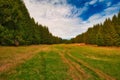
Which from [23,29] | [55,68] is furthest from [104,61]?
[23,29]

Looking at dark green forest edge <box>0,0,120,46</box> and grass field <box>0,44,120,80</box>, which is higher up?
dark green forest edge <box>0,0,120,46</box>

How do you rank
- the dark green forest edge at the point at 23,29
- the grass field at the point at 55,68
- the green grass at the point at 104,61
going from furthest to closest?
1. the dark green forest edge at the point at 23,29
2. the green grass at the point at 104,61
3. the grass field at the point at 55,68

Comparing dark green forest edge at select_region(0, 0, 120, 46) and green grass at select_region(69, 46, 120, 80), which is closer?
green grass at select_region(69, 46, 120, 80)

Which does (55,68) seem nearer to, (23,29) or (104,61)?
(104,61)

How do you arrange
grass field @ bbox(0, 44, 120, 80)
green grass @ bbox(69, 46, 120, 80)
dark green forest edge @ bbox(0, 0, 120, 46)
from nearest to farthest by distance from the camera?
grass field @ bbox(0, 44, 120, 80) < green grass @ bbox(69, 46, 120, 80) < dark green forest edge @ bbox(0, 0, 120, 46)

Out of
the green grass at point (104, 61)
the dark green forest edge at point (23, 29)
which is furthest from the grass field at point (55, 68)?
the dark green forest edge at point (23, 29)

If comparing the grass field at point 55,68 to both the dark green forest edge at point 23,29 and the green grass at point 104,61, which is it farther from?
the dark green forest edge at point 23,29

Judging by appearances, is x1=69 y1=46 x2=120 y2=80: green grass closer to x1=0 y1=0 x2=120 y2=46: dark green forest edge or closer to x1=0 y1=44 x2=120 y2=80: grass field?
x1=0 y1=44 x2=120 y2=80: grass field

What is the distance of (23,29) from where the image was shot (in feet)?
200

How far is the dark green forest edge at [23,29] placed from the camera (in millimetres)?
34825

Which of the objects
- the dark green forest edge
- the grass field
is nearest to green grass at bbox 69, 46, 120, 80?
the grass field

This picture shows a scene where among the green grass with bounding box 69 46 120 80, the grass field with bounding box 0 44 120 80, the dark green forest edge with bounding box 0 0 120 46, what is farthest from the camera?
the dark green forest edge with bounding box 0 0 120 46

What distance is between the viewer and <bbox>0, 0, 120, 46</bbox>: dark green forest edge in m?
34.8

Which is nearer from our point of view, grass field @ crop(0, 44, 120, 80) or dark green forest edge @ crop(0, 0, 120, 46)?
grass field @ crop(0, 44, 120, 80)
